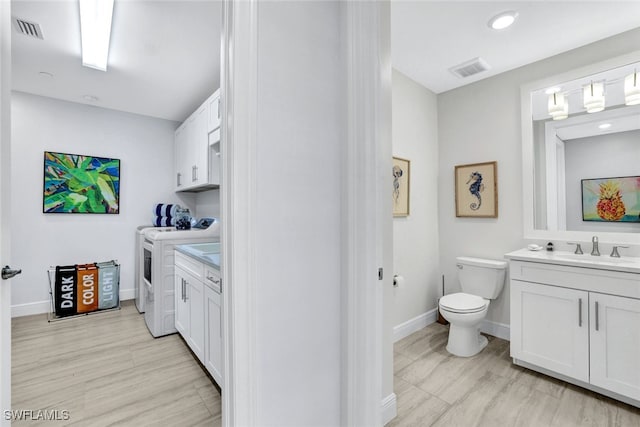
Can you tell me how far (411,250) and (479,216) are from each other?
0.72 meters

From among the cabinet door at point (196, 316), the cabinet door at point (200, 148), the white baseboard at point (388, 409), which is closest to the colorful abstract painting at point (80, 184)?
the cabinet door at point (200, 148)

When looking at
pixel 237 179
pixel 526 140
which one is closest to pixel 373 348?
pixel 237 179

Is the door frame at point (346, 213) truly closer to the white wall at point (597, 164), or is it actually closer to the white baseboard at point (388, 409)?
the white baseboard at point (388, 409)

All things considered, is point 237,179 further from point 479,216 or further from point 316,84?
point 479,216

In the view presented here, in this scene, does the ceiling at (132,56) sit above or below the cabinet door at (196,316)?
above

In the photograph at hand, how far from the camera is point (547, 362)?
76.0 inches

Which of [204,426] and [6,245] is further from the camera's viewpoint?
[204,426]

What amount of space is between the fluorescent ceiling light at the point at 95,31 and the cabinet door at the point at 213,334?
74.4 inches

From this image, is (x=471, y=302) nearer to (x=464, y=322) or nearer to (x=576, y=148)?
(x=464, y=322)

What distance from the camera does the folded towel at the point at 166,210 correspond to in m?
3.49

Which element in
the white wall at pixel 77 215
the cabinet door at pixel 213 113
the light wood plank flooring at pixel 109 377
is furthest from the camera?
the white wall at pixel 77 215

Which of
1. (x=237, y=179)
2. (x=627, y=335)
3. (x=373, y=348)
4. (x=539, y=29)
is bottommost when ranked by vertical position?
(x=627, y=335)

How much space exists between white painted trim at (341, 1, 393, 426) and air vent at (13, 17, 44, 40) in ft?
7.35

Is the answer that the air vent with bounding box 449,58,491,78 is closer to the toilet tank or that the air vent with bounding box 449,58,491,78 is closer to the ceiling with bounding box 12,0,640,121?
the ceiling with bounding box 12,0,640,121
